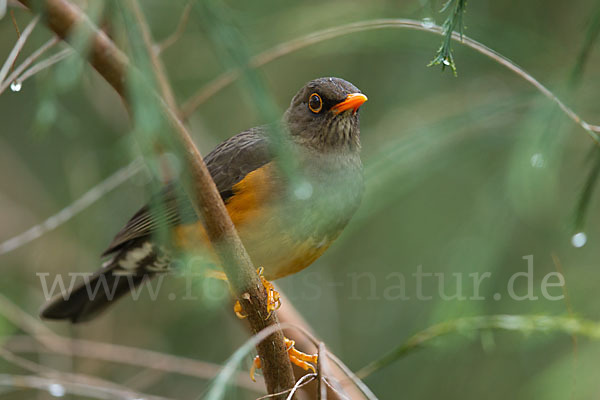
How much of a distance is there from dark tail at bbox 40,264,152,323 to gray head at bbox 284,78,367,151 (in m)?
1.49

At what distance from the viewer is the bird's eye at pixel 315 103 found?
13.3ft

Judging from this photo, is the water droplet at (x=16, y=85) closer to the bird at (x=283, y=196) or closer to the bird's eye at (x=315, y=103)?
the bird at (x=283, y=196)

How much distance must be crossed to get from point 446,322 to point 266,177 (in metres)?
1.31

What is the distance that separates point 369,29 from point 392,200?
136 centimetres

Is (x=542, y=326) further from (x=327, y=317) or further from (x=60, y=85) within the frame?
(x=327, y=317)

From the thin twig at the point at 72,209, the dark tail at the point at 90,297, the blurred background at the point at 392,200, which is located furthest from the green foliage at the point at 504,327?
the dark tail at the point at 90,297

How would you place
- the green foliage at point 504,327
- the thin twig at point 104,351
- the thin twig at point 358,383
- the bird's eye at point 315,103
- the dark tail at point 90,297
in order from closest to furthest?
the thin twig at point 358,383
the green foliage at point 504,327
the bird's eye at point 315,103
the dark tail at point 90,297
the thin twig at point 104,351

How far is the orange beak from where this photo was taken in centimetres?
377

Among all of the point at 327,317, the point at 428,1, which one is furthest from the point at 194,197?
the point at 327,317

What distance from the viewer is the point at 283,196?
146 inches

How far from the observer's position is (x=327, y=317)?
5879mm

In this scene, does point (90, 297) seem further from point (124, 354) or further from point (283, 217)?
point (283, 217)

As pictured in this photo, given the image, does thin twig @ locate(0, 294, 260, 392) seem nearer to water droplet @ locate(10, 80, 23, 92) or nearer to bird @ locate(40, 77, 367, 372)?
bird @ locate(40, 77, 367, 372)

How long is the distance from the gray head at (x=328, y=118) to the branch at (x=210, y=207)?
1.49 m
